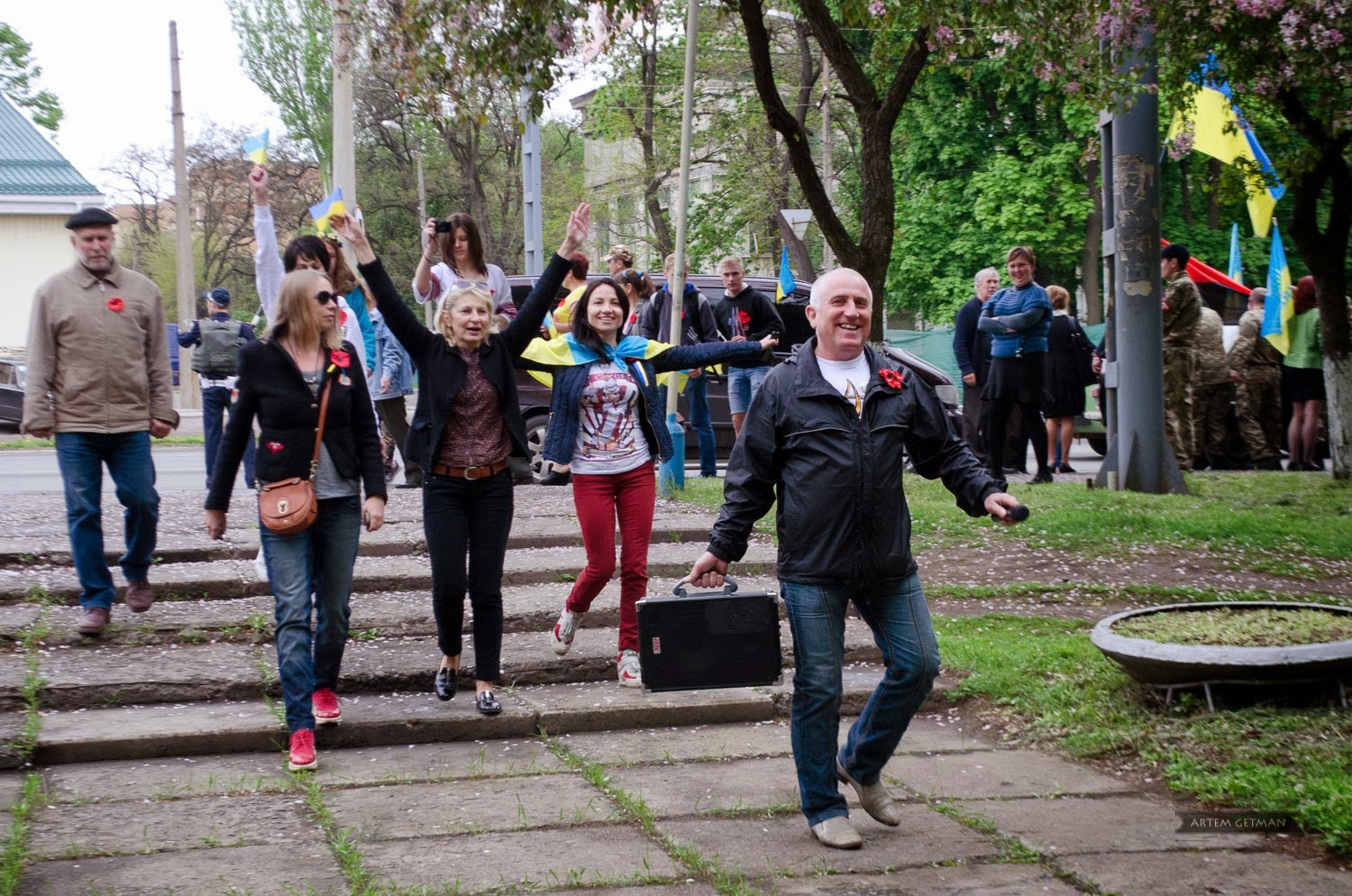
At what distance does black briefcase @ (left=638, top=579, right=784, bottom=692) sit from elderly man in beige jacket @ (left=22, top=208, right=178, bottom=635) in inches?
117

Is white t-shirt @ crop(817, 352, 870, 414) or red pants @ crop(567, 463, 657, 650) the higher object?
white t-shirt @ crop(817, 352, 870, 414)

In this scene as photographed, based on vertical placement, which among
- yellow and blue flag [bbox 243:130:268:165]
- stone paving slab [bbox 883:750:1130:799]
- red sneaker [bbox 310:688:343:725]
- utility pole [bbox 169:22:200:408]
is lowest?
stone paving slab [bbox 883:750:1130:799]

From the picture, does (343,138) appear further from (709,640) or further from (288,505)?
(709,640)

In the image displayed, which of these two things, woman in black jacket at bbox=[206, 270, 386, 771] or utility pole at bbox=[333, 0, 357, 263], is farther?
utility pole at bbox=[333, 0, 357, 263]

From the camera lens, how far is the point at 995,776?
5.68 meters

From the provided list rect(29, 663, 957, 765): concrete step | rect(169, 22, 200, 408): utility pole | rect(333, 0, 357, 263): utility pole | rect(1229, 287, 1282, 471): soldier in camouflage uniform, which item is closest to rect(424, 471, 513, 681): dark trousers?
rect(29, 663, 957, 765): concrete step

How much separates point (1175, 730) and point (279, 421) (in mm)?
3989

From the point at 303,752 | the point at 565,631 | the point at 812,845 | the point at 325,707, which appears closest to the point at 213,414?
the point at 565,631

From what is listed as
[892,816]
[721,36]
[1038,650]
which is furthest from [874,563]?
[721,36]

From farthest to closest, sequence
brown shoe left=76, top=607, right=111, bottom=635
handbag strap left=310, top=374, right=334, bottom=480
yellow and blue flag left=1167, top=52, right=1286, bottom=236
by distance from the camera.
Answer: yellow and blue flag left=1167, top=52, right=1286, bottom=236 < brown shoe left=76, top=607, right=111, bottom=635 < handbag strap left=310, top=374, right=334, bottom=480

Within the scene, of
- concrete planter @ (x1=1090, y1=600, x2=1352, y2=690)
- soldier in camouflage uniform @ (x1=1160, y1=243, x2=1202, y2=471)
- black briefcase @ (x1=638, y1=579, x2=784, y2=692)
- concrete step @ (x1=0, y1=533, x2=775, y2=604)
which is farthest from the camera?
soldier in camouflage uniform @ (x1=1160, y1=243, x2=1202, y2=471)

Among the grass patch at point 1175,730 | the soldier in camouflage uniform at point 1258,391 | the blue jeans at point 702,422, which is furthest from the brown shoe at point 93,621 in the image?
the soldier in camouflage uniform at point 1258,391

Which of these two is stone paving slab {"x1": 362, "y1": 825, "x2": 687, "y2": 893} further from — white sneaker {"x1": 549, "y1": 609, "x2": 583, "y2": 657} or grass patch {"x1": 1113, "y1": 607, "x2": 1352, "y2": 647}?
grass patch {"x1": 1113, "y1": 607, "x2": 1352, "y2": 647}

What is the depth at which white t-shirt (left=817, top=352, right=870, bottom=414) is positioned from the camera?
484cm
